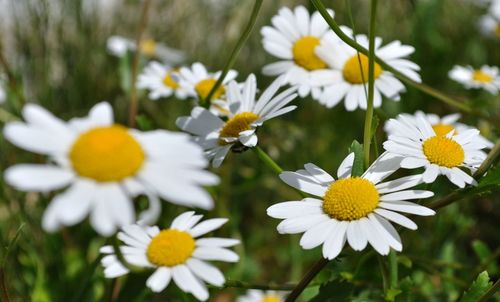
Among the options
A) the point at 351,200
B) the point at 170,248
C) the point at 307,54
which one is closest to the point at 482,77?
the point at 307,54

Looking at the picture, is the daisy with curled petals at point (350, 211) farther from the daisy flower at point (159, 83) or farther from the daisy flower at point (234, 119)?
the daisy flower at point (159, 83)

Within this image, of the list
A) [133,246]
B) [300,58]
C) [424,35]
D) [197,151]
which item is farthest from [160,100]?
[197,151]

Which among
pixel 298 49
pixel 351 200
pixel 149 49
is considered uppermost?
pixel 351 200

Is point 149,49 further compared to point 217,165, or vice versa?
point 149,49

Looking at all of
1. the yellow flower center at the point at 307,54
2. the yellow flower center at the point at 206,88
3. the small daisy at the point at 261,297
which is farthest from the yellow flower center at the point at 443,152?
the small daisy at the point at 261,297

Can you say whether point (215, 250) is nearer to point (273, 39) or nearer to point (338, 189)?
point (338, 189)

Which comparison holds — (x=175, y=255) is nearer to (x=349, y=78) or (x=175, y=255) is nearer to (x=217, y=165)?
(x=217, y=165)

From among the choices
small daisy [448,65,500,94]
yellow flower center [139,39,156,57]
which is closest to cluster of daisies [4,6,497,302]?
small daisy [448,65,500,94]
